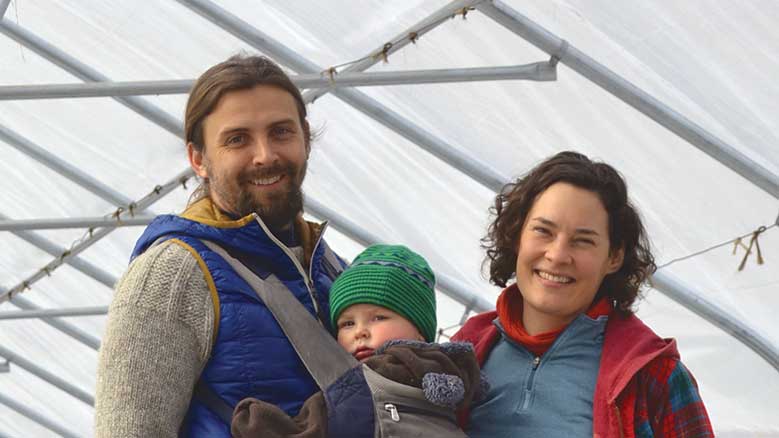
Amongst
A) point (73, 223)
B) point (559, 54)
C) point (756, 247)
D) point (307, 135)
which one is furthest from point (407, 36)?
point (73, 223)

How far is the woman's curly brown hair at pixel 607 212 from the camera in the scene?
3.02 m

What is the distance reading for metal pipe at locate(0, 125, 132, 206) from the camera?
8875 mm

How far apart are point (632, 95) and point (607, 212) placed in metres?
2.77

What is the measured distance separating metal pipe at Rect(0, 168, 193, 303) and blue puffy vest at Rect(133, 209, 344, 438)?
548 centimetres

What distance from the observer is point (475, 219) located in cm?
719

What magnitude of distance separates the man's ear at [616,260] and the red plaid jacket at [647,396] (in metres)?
0.22

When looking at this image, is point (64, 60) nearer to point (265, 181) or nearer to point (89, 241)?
point (89, 241)

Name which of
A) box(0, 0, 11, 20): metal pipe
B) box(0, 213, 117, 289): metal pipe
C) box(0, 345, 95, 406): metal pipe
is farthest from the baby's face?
box(0, 345, 95, 406): metal pipe

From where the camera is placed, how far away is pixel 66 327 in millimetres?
11797

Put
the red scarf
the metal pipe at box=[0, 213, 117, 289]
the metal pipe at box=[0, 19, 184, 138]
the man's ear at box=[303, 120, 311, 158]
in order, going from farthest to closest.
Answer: the metal pipe at box=[0, 213, 117, 289] < the metal pipe at box=[0, 19, 184, 138] < the man's ear at box=[303, 120, 311, 158] < the red scarf

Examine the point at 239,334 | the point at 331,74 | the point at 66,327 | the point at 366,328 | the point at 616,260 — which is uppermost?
the point at 66,327

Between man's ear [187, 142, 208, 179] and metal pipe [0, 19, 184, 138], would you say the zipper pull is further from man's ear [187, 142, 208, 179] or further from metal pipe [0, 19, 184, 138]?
metal pipe [0, 19, 184, 138]

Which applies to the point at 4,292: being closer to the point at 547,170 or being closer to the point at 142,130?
the point at 142,130

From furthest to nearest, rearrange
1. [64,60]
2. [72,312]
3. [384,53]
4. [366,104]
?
[72,312], [64,60], [366,104], [384,53]
